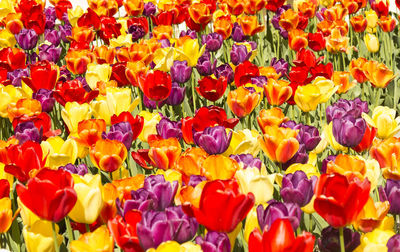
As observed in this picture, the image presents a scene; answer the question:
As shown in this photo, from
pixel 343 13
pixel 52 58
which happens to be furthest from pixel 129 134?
pixel 343 13

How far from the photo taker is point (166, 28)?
16.9 feet

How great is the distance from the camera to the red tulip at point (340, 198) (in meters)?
1.73

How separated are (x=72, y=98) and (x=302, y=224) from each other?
159 cm

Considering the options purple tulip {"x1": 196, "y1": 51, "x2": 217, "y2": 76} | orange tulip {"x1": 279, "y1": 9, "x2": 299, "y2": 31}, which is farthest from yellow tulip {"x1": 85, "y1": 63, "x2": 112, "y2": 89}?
orange tulip {"x1": 279, "y1": 9, "x2": 299, "y2": 31}

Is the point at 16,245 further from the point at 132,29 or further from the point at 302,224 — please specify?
the point at 132,29

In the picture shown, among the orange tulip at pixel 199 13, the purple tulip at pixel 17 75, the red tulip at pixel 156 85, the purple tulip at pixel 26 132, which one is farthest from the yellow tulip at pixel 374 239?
the orange tulip at pixel 199 13

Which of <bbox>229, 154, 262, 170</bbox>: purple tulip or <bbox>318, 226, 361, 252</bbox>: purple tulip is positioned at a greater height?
<bbox>229, 154, 262, 170</bbox>: purple tulip

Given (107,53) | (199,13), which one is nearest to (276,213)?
(107,53)

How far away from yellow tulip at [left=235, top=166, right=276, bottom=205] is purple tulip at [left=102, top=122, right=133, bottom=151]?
2.44 feet

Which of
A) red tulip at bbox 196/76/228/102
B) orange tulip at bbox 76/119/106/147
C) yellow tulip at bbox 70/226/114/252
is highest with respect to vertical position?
yellow tulip at bbox 70/226/114/252

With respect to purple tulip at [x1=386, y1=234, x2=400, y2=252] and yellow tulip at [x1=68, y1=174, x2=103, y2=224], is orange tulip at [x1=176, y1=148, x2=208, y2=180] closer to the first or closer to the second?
yellow tulip at [x1=68, y1=174, x2=103, y2=224]

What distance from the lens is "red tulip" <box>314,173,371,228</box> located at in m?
1.73

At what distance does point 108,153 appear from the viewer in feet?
8.13

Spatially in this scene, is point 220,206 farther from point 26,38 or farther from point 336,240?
point 26,38
